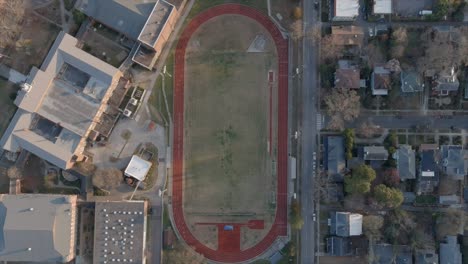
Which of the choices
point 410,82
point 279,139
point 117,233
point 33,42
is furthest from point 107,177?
point 410,82

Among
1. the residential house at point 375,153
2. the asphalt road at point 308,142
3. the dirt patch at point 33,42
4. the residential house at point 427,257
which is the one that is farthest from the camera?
the dirt patch at point 33,42

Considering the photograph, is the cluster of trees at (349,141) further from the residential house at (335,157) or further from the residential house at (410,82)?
the residential house at (410,82)

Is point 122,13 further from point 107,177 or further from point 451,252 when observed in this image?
point 451,252

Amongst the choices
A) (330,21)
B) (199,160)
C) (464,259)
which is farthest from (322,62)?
(464,259)

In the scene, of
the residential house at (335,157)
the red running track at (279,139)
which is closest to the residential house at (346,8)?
the red running track at (279,139)

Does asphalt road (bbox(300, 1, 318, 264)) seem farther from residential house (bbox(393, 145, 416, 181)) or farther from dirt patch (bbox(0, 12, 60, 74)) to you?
dirt patch (bbox(0, 12, 60, 74))

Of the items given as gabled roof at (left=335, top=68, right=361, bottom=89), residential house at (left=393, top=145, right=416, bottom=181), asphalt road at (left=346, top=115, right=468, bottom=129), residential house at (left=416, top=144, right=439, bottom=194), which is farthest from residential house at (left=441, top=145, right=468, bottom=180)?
gabled roof at (left=335, top=68, right=361, bottom=89)
